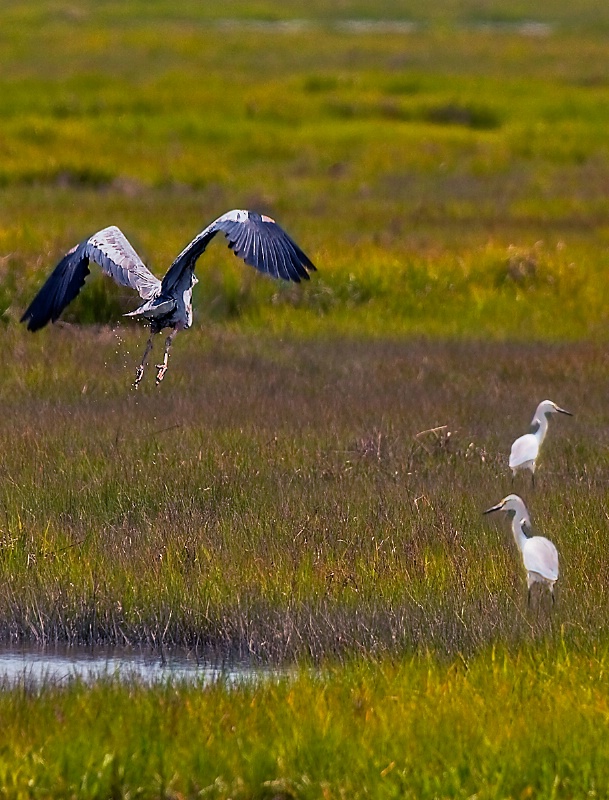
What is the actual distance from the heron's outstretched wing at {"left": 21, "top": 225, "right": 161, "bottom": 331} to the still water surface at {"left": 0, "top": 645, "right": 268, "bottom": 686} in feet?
7.18

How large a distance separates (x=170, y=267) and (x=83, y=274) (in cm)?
51

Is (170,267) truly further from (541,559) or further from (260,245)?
(541,559)

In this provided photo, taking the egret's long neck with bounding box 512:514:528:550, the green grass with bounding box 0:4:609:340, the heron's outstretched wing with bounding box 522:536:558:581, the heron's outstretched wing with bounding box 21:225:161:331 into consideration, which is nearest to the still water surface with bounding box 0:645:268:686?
the heron's outstretched wing with bounding box 522:536:558:581

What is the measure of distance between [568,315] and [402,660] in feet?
30.8

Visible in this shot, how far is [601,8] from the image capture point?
6300 cm

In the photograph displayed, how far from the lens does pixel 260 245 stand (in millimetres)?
7570

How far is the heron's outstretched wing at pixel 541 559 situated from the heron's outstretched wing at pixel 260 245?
5.79 feet

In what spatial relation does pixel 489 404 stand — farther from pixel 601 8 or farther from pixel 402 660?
pixel 601 8

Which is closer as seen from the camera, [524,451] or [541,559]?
[541,559]

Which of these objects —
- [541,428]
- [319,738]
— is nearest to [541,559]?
[319,738]

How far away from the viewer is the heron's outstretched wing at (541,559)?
248 inches

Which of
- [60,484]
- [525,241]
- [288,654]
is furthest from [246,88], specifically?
[288,654]

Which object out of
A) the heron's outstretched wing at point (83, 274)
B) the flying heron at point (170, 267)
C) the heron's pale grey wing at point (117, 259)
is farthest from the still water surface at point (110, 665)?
the heron's pale grey wing at point (117, 259)

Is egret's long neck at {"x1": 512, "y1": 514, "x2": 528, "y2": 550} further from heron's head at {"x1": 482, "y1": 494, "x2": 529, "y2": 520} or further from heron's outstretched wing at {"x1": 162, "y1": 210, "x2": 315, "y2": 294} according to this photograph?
heron's outstretched wing at {"x1": 162, "y1": 210, "x2": 315, "y2": 294}
